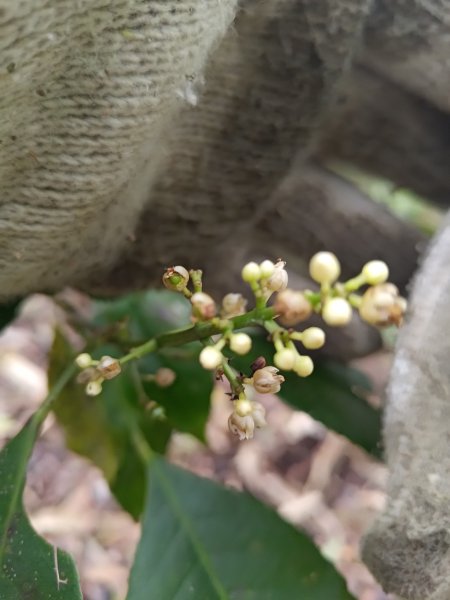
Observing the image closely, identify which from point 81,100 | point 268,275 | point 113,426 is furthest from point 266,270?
point 113,426

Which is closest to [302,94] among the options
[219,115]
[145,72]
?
[219,115]

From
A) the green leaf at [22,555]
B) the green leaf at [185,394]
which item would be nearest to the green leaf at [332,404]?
the green leaf at [185,394]

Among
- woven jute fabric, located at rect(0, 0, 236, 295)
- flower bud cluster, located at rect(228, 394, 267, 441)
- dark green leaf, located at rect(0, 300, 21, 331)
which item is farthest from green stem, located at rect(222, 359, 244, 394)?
dark green leaf, located at rect(0, 300, 21, 331)

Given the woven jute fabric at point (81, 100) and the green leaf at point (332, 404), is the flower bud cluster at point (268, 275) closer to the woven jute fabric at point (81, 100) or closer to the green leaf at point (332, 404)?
the woven jute fabric at point (81, 100)

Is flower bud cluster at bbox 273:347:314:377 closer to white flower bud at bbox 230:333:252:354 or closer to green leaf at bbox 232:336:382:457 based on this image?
white flower bud at bbox 230:333:252:354

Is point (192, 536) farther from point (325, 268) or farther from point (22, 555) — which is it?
point (325, 268)

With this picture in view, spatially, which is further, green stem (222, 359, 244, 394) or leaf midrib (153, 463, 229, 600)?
leaf midrib (153, 463, 229, 600)
